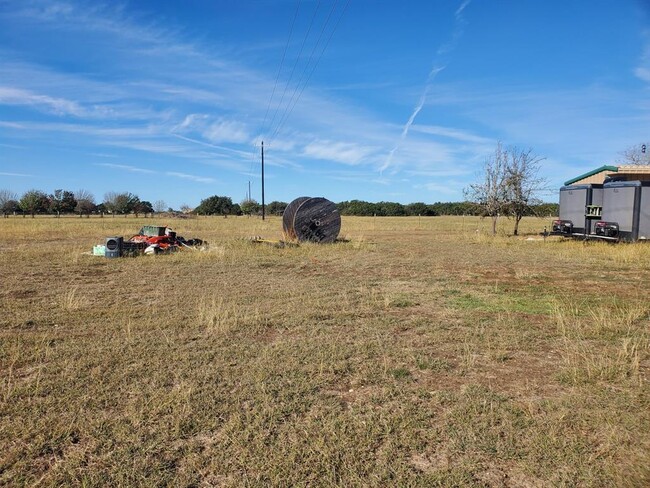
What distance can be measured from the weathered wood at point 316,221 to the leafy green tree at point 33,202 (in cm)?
8663

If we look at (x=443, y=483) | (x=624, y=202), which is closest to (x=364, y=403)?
(x=443, y=483)

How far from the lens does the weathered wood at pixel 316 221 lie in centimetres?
1950

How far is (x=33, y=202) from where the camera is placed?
289 ft

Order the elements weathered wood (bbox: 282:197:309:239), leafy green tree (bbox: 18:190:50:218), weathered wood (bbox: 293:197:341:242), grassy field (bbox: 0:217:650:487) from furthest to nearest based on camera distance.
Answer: leafy green tree (bbox: 18:190:50:218)
weathered wood (bbox: 282:197:309:239)
weathered wood (bbox: 293:197:341:242)
grassy field (bbox: 0:217:650:487)

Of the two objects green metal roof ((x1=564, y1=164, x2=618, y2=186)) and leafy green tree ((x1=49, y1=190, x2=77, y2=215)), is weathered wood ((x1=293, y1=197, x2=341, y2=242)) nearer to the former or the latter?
green metal roof ((x1=564, y1=164, x2=618, y2=186))

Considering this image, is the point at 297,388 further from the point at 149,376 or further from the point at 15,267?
the point at 15,267

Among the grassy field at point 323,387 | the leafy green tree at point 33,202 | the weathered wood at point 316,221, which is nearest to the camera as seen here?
the grassy field at point 323,387

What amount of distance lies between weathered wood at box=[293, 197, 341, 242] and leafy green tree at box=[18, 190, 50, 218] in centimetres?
8663

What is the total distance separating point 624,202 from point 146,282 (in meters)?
17.7

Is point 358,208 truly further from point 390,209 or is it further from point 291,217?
point 291,217

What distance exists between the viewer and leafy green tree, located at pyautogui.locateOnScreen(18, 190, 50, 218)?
288ft

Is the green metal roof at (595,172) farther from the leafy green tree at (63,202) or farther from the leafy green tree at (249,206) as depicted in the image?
the leafy green tree at (63,202)

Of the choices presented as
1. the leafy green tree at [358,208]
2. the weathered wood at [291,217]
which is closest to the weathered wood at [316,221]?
the weathered wood at [291,217]

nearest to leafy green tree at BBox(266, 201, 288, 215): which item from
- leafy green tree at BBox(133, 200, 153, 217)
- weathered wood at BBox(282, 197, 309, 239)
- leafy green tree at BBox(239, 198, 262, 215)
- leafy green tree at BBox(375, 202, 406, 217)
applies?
leafy green tree at BBox(239, 198, 262, 215)
